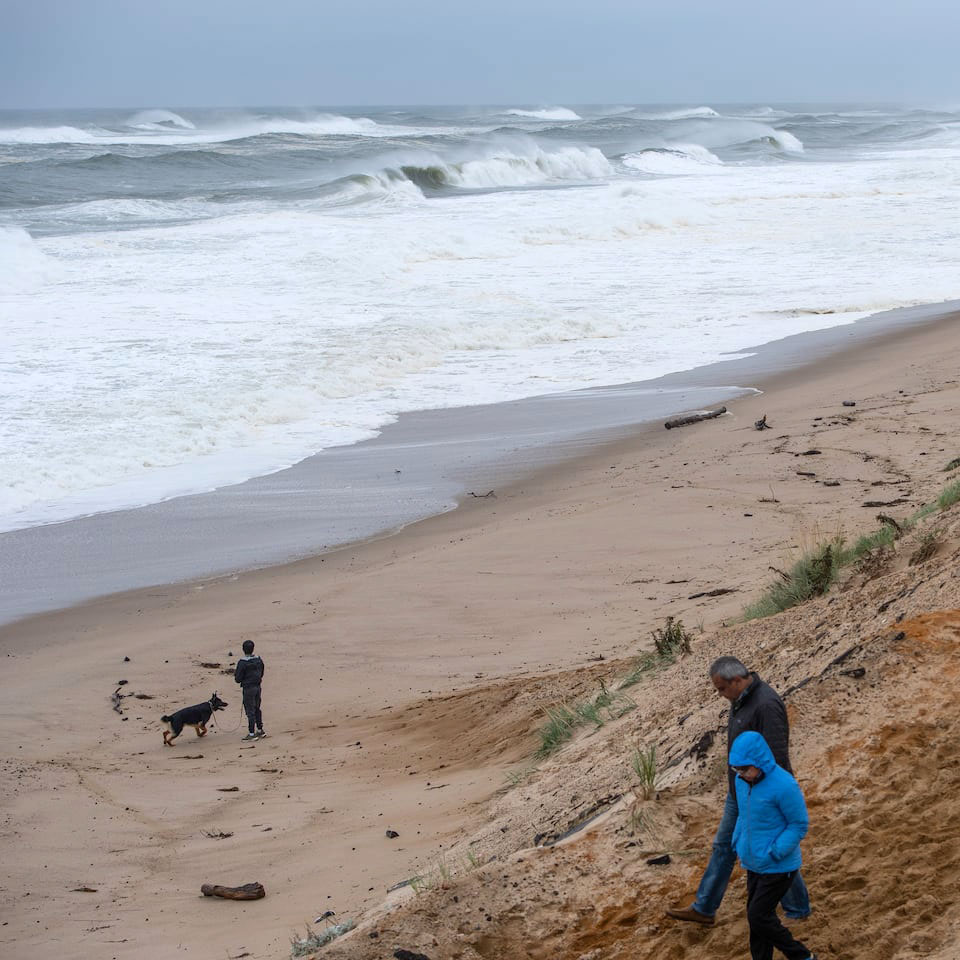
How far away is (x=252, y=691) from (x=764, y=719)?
15.4ft

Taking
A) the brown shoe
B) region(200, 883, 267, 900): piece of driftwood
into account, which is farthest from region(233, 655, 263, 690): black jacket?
→ the brown shoe

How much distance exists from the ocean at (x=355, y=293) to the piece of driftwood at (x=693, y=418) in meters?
3.11

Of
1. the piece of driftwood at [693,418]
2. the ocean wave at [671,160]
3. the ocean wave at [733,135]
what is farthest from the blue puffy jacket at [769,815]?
the ocean wave at [733,135]

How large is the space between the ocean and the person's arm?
9.97 m

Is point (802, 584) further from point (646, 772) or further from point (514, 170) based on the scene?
point (514, 170)

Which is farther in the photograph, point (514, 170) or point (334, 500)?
point (514, 170)

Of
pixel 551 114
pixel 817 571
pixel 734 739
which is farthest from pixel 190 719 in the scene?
pixel 551 114

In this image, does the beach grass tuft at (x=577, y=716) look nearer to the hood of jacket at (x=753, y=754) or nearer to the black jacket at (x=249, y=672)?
the black jacket at (x=249, y=672)

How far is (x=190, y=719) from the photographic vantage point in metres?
7.89

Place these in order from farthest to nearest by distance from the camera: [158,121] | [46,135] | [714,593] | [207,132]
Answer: [158,121], [207,132], [46,135], [714,593]

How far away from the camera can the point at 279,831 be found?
21.2 feet

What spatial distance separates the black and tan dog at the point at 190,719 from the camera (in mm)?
7824

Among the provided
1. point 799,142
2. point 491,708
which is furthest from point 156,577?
point 799,142

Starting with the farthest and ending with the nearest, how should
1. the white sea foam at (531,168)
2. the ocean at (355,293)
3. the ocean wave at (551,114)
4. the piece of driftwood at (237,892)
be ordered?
the ocean wave at (551,114) → the white sea foam at (531,168) → the ocean at (355,293) → the piece of driftwood at (237,892)
